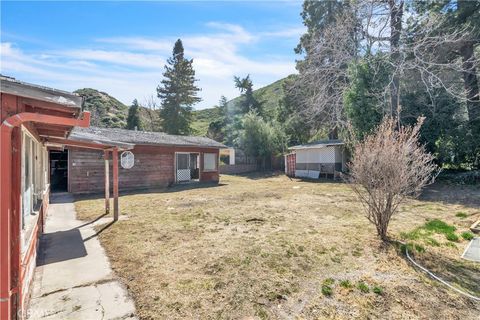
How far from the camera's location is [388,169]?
4.71 meters

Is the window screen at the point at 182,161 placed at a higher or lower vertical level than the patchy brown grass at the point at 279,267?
higher

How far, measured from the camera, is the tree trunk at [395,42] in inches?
484

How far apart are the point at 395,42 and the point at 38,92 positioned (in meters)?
15.9

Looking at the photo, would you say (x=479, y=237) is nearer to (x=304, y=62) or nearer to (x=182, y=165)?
(x=182, y=165)

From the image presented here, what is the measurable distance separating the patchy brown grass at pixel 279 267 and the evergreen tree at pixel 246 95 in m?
30.1

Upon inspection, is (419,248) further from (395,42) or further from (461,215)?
(395,42)

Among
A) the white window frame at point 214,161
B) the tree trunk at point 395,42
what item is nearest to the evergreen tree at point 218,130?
the white window frame at point 214,161

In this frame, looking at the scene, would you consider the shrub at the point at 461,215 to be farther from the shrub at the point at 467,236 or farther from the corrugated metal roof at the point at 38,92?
the corrugated metal roof at the point at 38,92

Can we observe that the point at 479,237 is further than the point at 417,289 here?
Yes

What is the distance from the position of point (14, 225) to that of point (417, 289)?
4498mm

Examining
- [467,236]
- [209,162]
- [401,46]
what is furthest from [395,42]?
[209,162]

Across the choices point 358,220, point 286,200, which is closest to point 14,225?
point 358,220

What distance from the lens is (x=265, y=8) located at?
8992mm

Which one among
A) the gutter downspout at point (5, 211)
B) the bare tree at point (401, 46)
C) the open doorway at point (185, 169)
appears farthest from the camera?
Answer: the open doorway at point (185, 169)
